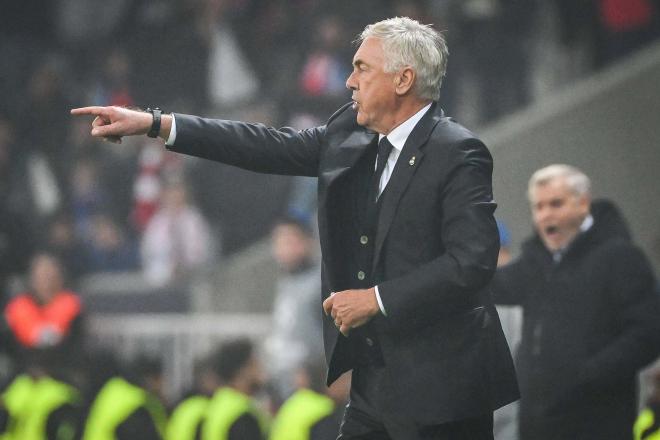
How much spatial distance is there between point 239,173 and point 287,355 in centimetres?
320

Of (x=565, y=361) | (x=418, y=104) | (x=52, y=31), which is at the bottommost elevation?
(x=565, y=361)

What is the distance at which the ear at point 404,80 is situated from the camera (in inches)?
142

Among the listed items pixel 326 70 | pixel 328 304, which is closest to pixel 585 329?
pixel 328 304

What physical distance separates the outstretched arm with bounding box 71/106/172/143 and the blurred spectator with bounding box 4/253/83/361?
4.98 m

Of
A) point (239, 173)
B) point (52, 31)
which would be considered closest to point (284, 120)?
point (239, 173)

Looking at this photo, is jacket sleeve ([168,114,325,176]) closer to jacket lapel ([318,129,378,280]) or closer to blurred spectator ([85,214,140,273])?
jacket lapel ([318,129,378,280])

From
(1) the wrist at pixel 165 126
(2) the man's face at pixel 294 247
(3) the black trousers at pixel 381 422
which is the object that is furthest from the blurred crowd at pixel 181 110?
(1) the wrist at pixel 165 126

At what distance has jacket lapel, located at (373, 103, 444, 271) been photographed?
356cm

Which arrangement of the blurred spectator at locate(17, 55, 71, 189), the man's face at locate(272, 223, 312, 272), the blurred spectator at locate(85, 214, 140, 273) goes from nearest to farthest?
the man's face at locate(272, 223, 312, 272) → the blurred spectator at locate(85, 214, 140, 273) → the blurred spectator at locate(17, 55, 71, 189)

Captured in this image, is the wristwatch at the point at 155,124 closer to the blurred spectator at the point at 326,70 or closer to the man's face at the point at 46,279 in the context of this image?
the man's face at the point at 46,279

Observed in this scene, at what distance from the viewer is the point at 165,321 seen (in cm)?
938

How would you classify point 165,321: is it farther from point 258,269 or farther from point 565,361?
point 565,361

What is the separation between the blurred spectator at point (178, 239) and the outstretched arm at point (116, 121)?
6858 millimetres

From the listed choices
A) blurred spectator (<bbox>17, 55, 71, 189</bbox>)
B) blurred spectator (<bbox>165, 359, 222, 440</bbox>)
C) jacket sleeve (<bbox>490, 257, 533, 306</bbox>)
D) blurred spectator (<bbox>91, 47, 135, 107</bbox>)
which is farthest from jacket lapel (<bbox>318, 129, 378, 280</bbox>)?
blurred spectator (<bbox>17, 55, 71, 189</bbox>)
